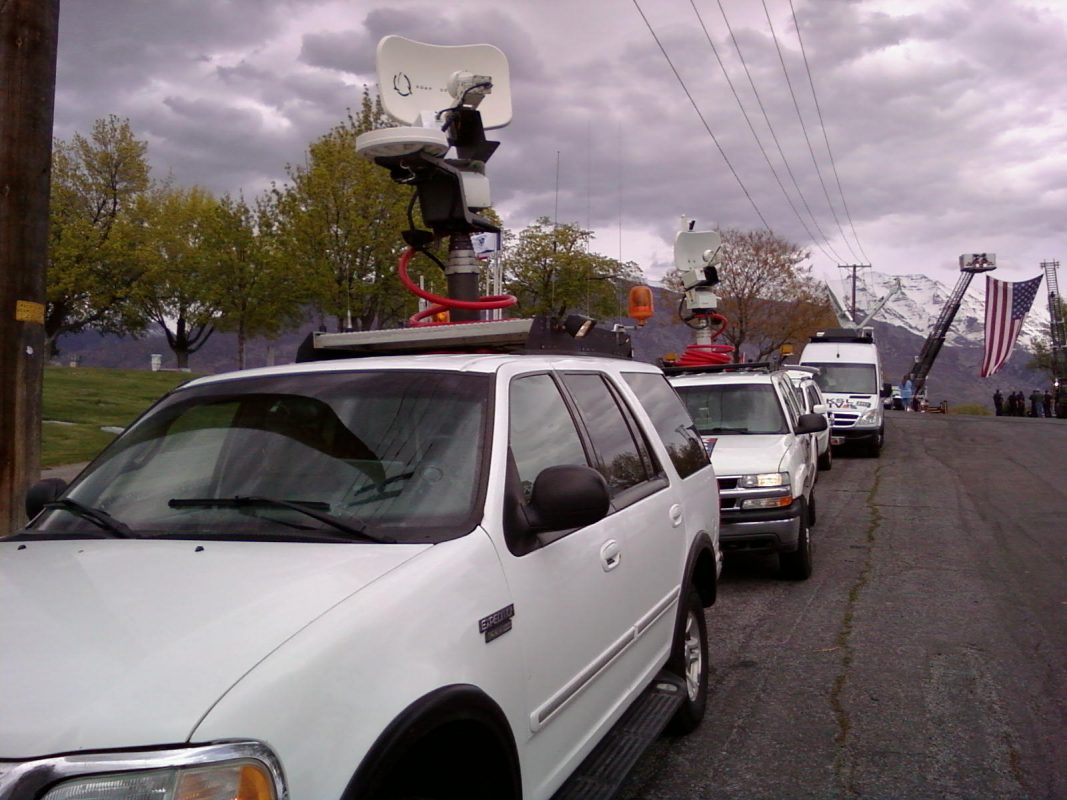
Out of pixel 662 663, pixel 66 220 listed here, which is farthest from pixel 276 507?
pixel 66 220

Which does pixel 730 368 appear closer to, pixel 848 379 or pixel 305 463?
pixel 305 463

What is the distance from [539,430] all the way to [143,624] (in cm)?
167

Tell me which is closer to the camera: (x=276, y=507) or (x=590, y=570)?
(x=276, y=507)

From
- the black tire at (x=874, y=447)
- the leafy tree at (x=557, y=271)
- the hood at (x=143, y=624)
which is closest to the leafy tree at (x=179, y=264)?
the leafy tree at (x=557, y=271)

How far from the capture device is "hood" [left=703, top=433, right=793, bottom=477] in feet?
26.3

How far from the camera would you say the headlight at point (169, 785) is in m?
1.74

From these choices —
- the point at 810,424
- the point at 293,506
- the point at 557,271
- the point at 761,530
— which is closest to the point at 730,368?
the point at 810,424

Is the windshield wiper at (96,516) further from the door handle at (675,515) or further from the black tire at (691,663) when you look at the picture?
the black tire at (691,663)

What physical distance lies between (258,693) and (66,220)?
1788 inches

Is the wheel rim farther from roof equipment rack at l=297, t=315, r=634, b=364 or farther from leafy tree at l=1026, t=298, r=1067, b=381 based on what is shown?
leafy tree at l=1026, t=298, r=1067, b=381

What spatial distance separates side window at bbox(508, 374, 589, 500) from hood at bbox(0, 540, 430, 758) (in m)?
0.76

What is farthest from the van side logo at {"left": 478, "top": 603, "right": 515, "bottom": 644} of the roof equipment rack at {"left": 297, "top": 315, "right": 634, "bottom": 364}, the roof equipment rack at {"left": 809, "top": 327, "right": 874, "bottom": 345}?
the roof equipment rack at {"left": 809, "top": 327, "right": 874, "bottom": 345}

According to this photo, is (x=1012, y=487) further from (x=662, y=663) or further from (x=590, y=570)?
(x=590, y=570)

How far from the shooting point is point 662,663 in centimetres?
426
